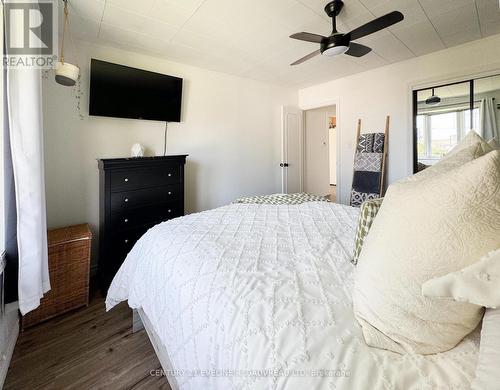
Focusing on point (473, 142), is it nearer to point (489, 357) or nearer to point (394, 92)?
point (489, 357)

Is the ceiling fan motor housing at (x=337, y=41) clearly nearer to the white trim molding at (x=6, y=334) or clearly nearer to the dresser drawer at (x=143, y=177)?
the dresser drawer at (x=143, y=177)

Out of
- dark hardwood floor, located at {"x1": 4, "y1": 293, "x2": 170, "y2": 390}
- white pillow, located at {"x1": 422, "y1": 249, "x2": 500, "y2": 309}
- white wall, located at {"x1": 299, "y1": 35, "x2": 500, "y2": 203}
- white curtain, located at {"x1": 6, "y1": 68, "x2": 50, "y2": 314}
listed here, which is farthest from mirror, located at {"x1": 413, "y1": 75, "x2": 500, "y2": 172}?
white curtain, located at {"x1": 6, "y1": 68, "x2": 50, "y2": 314}

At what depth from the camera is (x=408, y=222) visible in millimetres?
634

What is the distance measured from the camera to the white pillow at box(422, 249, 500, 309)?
1.43 ft

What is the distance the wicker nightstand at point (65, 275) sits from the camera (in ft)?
6.07

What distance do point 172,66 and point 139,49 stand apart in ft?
1.42

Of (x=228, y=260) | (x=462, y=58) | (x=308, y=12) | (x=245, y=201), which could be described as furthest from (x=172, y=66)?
(x=462, y=58)

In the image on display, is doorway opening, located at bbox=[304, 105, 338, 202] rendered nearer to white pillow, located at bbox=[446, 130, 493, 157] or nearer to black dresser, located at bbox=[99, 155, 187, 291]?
black dresser, located at bbox=[99, 155, 187, 291]

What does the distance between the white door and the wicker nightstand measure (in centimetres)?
304

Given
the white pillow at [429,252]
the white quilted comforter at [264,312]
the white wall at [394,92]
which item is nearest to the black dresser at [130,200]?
the white quilted comforter at [264,312]

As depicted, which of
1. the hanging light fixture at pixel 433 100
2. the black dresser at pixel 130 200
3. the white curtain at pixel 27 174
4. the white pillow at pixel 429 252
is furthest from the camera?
the hanging light fixture at pixel 433 100

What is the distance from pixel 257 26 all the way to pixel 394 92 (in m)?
2.20

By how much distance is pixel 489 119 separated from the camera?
2.70m

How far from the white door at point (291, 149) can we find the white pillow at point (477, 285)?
3.75 metres
